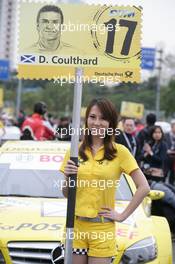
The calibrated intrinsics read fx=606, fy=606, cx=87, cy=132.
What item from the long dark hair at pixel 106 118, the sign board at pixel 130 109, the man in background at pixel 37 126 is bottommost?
the sign board at pixel 130 109

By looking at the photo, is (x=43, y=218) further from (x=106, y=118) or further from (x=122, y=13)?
(x=122, y=13)

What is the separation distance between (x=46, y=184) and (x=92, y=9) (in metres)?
2.40

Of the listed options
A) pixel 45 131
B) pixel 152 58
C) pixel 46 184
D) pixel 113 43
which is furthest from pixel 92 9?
pixel 152 58

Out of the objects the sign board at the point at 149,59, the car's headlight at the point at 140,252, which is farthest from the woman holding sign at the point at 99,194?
the sign board at the point at 149,59

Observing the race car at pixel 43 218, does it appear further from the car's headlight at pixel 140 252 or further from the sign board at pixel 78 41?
the sign board at pixel 78 41

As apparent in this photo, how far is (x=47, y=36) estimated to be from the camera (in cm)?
416

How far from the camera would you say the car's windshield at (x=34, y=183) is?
19.7 ft

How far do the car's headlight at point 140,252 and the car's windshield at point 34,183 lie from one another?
1058mm

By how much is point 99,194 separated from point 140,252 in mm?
1214

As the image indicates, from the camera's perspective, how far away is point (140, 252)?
15.9 feet

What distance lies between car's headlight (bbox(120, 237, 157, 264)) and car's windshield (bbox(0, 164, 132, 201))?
1058mm

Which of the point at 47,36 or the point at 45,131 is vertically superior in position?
the point at 47,36

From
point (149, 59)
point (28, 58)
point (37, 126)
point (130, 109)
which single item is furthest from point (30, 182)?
point (149, 59)

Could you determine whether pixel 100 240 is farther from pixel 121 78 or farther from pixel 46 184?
pixel 46 184
